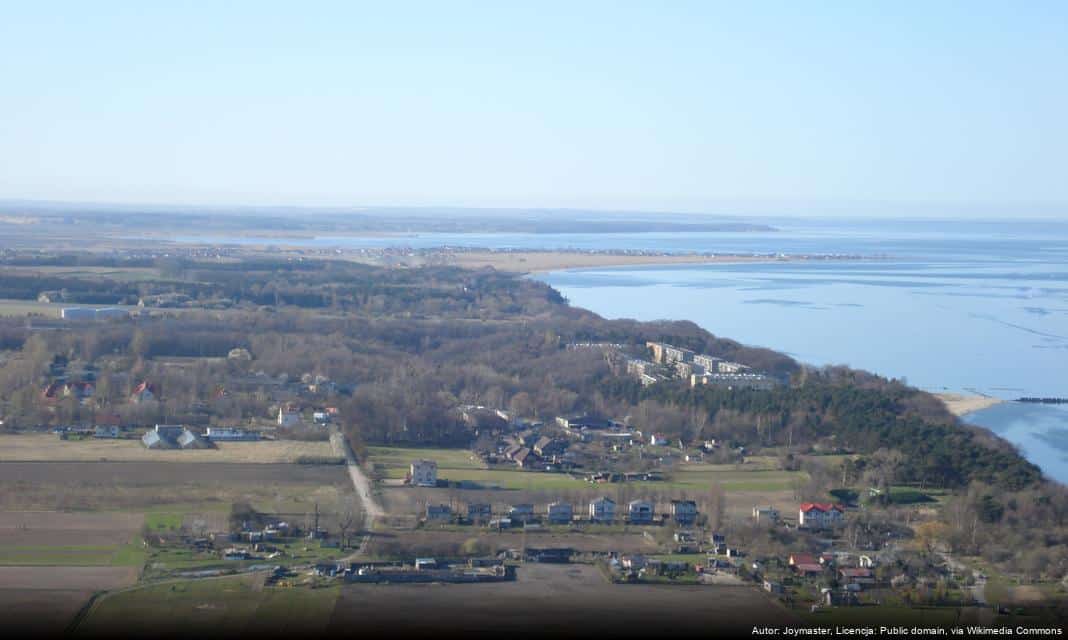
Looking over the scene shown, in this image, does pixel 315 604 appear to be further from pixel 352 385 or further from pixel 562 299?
pixel 562 299

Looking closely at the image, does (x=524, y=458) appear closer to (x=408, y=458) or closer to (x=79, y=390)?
(x=408, y=458)

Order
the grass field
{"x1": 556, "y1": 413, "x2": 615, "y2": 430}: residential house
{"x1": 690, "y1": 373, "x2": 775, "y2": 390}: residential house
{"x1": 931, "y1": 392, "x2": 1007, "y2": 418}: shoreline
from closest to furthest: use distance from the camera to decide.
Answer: the grass field
{"x1": 556, "y1": 413, "x2": 615, "y2": 430}: residential house
{"x1": 931, "y1": 392, "x2": 1007, "y2": 418}: shoreline
{"x1": 690, "y1": 373, "x2": 775, "y2": 390}: residential house

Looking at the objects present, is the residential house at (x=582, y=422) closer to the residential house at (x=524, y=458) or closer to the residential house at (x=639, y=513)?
the residential house at (x=524, y=458)

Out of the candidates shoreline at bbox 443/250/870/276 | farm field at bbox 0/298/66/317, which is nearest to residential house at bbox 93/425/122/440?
farm field at bbox 0/298/66/317

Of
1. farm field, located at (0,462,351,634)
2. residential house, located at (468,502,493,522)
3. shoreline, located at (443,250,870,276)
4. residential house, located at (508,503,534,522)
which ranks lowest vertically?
shoreline, located at (443,250,870,276)

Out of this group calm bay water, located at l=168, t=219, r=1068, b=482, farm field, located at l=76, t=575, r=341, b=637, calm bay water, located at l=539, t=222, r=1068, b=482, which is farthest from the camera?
calm bay water, located at l=168, t=219, r=1068, b=482

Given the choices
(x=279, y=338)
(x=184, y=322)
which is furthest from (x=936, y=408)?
(x=184, y=322)

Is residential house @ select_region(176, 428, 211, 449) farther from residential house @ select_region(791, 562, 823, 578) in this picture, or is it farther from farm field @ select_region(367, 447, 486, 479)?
residential house @ select_region(791, 562, 823, 578)

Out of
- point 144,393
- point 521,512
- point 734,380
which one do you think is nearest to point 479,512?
point 521,512
